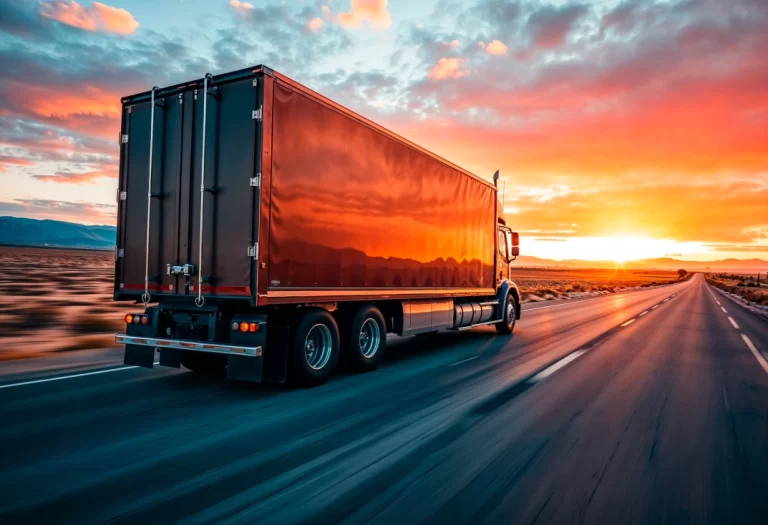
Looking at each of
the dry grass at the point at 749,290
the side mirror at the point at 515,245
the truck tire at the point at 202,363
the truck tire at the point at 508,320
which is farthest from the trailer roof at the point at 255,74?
the dry grass at the point at 749,290

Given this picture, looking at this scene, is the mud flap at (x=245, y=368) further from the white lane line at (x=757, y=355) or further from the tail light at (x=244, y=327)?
the white lane line at (x=757, y=355)

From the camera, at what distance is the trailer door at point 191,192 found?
22.4 ft

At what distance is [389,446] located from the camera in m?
4.87

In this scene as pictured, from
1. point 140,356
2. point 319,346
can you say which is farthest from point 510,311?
point 140,356

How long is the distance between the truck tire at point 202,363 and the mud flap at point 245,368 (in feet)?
4.75

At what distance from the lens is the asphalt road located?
3.67 meters

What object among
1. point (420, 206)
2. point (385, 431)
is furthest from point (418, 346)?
point (385, 431)

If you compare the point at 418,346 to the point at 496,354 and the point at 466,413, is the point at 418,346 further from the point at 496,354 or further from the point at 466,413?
the point at 466,413

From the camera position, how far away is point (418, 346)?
39.0ft

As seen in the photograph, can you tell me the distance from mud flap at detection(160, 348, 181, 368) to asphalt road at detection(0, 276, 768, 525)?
1.04 feet

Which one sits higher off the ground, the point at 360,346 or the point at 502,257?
the point at 502,257

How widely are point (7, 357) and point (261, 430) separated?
6665 millimetres

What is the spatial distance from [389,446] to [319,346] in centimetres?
315

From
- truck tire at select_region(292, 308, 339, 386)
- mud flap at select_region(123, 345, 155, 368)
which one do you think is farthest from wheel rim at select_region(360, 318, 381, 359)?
mud flap at select_region(123, 345, 155, 368)
